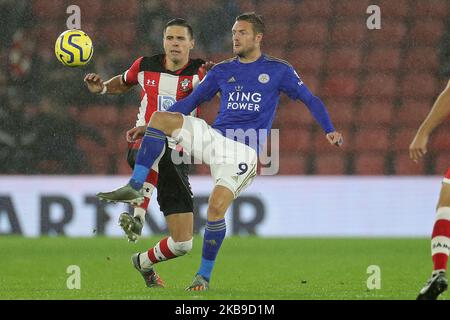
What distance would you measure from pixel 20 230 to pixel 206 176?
2060 mm

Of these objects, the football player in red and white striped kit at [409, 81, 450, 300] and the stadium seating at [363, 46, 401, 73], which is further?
the stadium seating at [363, 46, 401, 73]

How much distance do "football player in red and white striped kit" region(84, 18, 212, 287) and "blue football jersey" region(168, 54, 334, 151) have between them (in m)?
0.45

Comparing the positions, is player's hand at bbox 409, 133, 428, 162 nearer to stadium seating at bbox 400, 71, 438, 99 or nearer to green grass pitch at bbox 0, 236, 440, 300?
green grass pitch at bbox 0, 236, 440, 300

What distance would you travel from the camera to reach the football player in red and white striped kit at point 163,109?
7.06 metres

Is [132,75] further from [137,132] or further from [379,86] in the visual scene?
[379,86]

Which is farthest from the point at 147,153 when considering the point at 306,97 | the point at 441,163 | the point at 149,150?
the point at 441,163

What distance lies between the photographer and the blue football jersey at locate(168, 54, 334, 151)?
6613mm

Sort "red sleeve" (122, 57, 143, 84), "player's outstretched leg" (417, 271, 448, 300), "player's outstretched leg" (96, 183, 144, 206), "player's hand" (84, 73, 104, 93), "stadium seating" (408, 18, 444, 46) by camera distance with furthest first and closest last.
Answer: "stadium seating" (408, 18, 444, 46) → "red sleeve" (122, 57, 143, 84) → "player's hand" (84, 73, 104, 93) → "player's outstretched leg" (96, 183, 144, 206) → "player's outstretched leg" (417, 271, 448, 300)

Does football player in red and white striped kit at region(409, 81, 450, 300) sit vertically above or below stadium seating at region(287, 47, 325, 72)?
below

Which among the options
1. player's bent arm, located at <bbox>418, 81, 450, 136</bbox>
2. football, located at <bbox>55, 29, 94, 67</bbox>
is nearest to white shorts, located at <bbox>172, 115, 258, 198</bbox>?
football, located at <bbox>55, 29, 94, 67</bbox>

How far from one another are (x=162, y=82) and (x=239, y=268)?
6.89 feet

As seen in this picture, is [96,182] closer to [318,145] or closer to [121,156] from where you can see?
[121,156]

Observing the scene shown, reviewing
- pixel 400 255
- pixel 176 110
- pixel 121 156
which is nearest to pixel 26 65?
pixel 121 156

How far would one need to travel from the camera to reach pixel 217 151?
6512 millimetres
